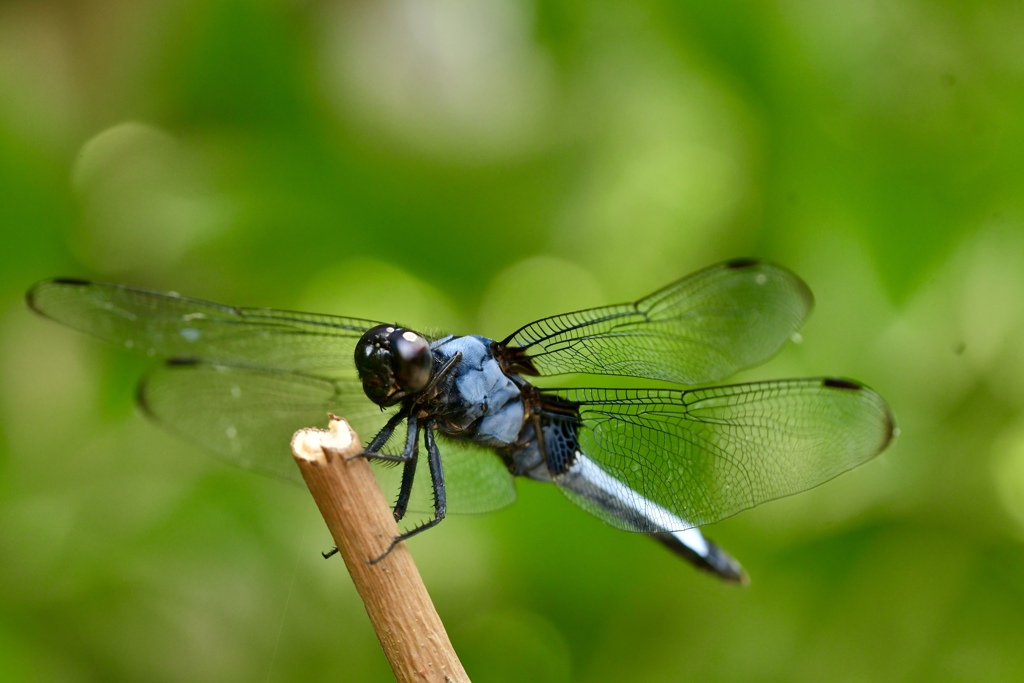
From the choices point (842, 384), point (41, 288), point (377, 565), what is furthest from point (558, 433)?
point (41, 288)

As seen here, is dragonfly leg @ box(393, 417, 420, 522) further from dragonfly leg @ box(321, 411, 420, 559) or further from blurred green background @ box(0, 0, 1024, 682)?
blurred green background @ box(0, 0, 1024, 682)

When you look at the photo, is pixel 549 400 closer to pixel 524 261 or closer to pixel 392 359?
pixel 392 359

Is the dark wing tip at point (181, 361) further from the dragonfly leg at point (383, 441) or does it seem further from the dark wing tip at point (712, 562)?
the dark wing tip at point (712, 562)

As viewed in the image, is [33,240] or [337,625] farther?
[33,240]

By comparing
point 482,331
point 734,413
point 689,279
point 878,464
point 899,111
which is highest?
point 899,111

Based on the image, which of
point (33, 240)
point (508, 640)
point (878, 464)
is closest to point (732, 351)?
point (878, 464)

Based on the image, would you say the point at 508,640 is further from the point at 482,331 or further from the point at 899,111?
the point at 899,111

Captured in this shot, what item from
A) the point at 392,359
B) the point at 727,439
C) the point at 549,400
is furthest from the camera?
the point at 549,400

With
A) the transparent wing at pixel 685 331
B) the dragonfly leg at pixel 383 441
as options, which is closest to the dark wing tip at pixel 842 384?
the transparent wing at pixel 685 331
